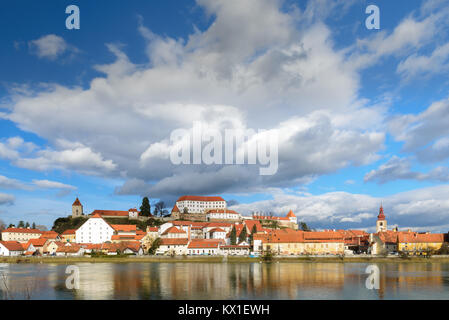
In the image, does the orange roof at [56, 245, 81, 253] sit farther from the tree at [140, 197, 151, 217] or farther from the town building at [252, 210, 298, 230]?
the town building at [252, 210, 298, 230]

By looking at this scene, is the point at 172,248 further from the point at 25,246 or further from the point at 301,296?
the point at 301,296

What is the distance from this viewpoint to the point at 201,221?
122500 mm

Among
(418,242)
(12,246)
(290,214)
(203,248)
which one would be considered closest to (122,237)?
(12,246)

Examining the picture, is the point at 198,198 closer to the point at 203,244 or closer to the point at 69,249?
the point at 203,244

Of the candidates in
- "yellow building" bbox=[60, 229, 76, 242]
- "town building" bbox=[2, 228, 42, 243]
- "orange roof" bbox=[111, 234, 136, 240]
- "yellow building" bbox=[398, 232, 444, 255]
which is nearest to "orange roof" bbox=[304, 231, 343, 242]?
"yellow building" bbox=[398, 232, 444, 255]

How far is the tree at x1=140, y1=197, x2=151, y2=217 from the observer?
11261 cm

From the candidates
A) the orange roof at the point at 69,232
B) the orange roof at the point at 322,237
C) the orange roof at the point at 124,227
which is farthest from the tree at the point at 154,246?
the orange roof at the point at 322,237

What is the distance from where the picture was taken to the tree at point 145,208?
112613 mm

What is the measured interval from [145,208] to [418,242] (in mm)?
70824

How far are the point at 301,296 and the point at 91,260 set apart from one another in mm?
50783

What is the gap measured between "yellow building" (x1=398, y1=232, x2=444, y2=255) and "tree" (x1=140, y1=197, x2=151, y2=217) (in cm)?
6665

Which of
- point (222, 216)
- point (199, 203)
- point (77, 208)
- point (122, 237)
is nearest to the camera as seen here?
point (122, 237)

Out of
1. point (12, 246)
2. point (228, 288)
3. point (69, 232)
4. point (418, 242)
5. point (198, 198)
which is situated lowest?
point (418, 242)

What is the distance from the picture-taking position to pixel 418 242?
260 ft
